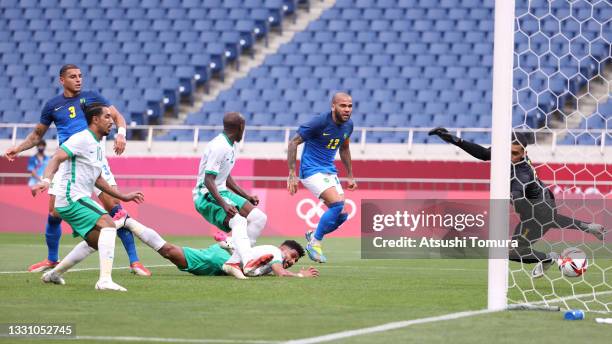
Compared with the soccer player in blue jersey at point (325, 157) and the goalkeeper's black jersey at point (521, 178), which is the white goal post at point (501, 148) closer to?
the goalkeeper's black jersey at point (521, 178)

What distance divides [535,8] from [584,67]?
179cm

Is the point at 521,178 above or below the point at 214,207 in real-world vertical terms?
above

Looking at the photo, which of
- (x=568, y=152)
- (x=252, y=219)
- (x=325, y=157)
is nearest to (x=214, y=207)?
(x=252, y=219)

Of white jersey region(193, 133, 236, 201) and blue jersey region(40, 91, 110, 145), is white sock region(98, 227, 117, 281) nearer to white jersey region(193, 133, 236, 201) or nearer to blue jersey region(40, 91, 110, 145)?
white jersey region(193, 133, 236, 201)

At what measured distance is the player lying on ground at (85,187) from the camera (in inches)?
348

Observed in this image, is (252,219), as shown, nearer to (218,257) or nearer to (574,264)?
(218,257)

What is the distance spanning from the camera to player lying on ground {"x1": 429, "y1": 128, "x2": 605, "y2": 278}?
977 centimetres

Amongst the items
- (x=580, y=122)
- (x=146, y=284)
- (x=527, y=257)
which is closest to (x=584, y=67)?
(x=580, y=122)

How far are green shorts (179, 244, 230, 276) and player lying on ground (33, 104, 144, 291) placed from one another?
137 cm

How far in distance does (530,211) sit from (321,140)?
10.3 feet

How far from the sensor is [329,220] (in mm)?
12648

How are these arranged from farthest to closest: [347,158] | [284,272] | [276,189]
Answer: [276,189]
[347,158]
[284,272]

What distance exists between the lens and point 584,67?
79.4 ft

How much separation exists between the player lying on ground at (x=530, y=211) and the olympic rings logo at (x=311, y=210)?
8.75 m
